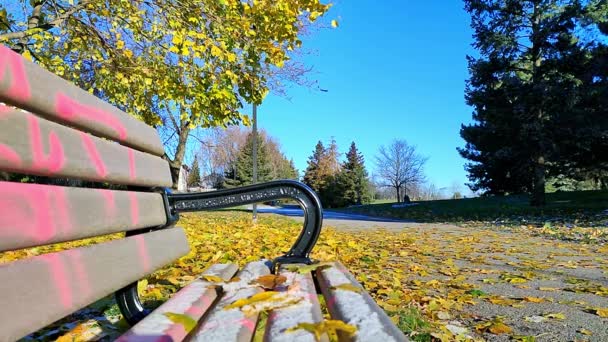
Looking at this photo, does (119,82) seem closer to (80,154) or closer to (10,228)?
(80,154)

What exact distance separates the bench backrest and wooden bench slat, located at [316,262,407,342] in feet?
2.23

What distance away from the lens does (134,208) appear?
1.72 m

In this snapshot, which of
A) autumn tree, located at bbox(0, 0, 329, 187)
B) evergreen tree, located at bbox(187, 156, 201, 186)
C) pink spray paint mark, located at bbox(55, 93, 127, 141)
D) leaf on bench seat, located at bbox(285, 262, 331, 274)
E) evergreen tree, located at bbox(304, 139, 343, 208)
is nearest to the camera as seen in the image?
pink spray paint mark, located at bbox(55, 93, 127, 141)

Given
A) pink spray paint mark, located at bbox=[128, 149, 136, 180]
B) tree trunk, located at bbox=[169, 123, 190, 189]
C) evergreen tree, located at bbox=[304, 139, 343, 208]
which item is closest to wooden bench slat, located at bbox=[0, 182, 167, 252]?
pink spray paint mark, located at bbox=[128, 149, 136, 180]

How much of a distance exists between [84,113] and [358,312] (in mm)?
1038

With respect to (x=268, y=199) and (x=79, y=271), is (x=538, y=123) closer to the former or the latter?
(x=268, y=199)

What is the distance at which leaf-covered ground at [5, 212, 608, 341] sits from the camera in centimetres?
255

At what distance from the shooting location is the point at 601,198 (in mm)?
18625

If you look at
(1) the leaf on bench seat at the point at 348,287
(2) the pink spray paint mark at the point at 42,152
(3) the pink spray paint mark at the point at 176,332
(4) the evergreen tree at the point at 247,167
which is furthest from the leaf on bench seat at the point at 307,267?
(4) the evergreen tree at the point at 247,167

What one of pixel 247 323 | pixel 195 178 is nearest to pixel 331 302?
pixel 247 323

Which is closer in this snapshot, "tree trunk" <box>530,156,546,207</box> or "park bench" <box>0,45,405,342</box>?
"park bench" <box>0,45,405,342</box>

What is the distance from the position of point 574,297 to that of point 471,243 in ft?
13.4

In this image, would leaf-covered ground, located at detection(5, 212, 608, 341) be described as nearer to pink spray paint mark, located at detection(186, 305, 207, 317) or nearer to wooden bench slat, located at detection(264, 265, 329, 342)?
wooden bench slat, located at detection(264, 265, 329, 342)

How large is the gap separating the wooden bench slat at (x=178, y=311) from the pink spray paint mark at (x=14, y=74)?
Answer: 61 centimetres
